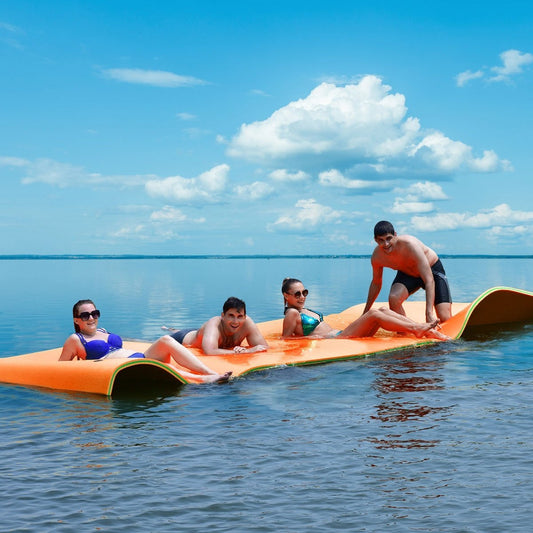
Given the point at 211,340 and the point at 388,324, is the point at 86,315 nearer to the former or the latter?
the point at 211,340

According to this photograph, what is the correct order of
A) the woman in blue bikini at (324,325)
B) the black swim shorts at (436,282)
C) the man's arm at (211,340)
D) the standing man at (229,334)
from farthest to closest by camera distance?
the black swim shorts at (436,282) → the woman in blue bikini at (324,325) → the man's arm at (211,340) → the standing man at (229,334)

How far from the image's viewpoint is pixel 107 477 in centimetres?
482

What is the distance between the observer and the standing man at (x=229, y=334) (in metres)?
8.70

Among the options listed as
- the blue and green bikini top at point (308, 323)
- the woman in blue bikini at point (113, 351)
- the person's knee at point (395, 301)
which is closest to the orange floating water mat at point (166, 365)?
the woman in blue bikini at point (113, 351)

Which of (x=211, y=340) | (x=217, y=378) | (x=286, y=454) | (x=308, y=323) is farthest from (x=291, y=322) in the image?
(x=286, y=454)

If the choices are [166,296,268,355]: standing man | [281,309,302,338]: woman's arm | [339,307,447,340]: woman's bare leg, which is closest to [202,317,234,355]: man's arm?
[166,296,268,355]: standing man

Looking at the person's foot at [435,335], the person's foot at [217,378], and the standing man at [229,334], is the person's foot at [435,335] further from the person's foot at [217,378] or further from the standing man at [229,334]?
the person's foot at [217,378]

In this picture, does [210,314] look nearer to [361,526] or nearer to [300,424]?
[300,424]

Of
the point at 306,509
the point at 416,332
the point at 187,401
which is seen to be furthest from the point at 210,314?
the point at 306,509

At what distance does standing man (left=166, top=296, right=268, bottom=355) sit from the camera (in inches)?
342

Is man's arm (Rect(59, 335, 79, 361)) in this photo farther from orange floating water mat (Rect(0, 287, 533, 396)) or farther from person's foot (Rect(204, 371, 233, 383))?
person's foot (Rect(204, 371, 233, 383))

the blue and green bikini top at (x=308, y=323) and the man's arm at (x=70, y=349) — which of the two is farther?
the blue and green bikini top at (x=308, y=323)

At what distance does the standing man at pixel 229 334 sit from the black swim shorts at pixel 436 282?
3.21 m

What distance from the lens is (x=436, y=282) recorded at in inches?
461
